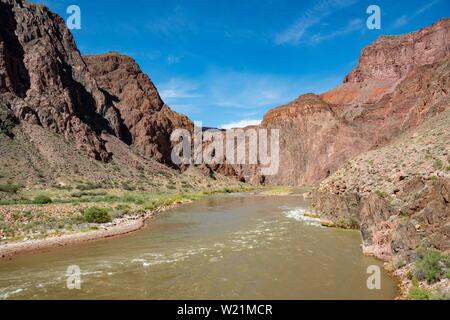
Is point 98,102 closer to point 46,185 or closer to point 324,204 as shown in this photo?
point 46,185

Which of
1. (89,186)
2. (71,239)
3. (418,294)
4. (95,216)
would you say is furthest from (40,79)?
(418,294)

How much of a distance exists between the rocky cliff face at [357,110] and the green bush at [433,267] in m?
83.3

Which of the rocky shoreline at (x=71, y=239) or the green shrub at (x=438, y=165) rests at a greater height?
the green shrub at (x=438, y=165)

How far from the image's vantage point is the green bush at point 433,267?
10258mm

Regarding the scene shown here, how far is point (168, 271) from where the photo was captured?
47.2 feet

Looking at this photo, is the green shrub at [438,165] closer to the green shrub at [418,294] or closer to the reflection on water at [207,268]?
the reflection on water at [207,268]

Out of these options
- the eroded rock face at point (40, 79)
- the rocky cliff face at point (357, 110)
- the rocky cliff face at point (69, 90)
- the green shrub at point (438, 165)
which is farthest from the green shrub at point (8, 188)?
the rocky cliff face at point (357, 110)

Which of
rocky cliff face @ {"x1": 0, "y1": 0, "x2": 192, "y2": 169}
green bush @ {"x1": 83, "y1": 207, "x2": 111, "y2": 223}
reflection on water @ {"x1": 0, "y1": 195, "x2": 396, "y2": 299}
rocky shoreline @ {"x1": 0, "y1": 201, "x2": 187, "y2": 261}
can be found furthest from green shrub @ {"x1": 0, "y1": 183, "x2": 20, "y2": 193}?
reflection on water @ {"x1": 0, "y1": 195, "x2": 396, "y2": 299}

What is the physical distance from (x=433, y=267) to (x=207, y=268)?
8.41 meters

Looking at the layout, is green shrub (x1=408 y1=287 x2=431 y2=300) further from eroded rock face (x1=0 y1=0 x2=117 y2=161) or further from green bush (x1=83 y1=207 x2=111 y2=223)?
eroded rock face (x1=0 y1=0 x2=117 y2=161)

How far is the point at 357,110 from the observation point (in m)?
126

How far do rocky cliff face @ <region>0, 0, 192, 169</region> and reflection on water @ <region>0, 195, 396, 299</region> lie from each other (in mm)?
53941

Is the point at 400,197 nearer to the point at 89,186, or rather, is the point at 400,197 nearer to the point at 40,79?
the point at 89,186

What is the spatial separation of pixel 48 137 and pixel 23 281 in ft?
182
